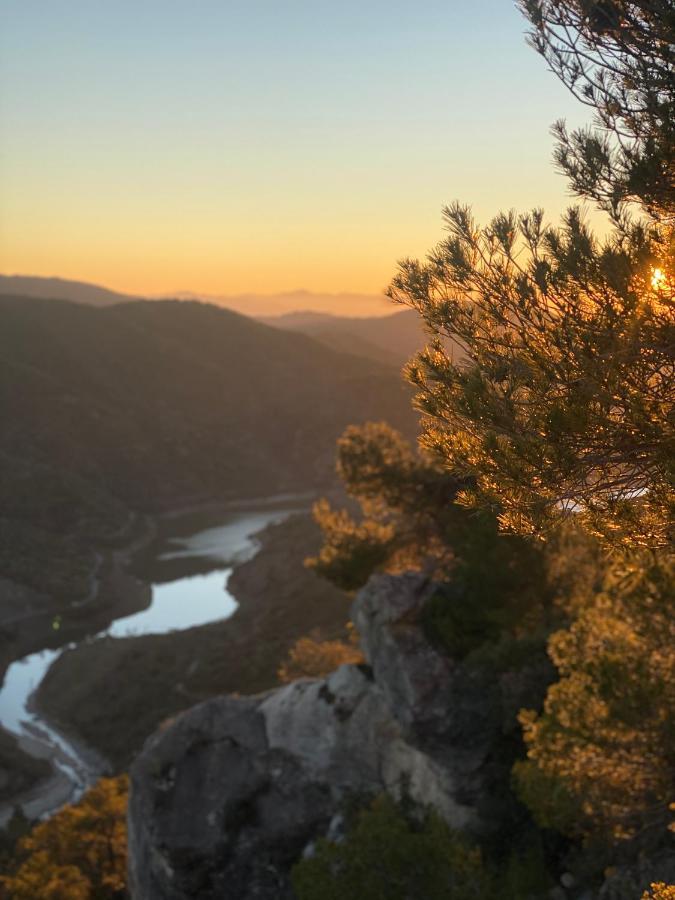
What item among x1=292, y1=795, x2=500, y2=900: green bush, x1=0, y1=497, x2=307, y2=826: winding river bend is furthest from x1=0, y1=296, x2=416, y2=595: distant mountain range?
x1=292, y1=795, x2=500, y2=900: green bush

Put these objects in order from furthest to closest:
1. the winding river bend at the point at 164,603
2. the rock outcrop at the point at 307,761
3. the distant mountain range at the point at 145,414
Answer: the distant mountain range at the point at 145,414 < the winding river bend at the point at 164,603 < the rock outcrop at the point at 307,761

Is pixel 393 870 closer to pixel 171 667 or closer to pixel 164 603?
pixel 171 667

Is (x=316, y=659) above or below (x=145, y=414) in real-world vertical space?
below

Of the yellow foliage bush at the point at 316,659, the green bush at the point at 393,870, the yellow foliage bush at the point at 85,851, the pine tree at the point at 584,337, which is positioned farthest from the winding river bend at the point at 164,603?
the pine tree at the point at 584,337

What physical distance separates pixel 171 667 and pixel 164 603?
22.2 m

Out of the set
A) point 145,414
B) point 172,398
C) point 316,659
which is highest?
point 172,398

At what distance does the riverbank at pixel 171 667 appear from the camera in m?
46.2

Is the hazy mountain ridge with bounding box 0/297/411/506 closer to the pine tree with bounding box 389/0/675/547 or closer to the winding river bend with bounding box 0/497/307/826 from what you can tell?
the winding river bend with bounding box 0/497/307/826

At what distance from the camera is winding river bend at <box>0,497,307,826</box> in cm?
4300

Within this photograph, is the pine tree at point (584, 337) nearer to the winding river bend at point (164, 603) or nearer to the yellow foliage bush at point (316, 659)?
the yellow foliage bush at point (316, 659)

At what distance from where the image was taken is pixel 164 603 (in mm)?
73688

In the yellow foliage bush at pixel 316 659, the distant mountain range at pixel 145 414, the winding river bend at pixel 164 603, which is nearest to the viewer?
the yellow foliage bush at pixel 316 659

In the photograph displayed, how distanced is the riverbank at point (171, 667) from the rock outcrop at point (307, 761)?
24268 mm

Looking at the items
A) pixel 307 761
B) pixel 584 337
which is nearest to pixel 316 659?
pixel 307 761
